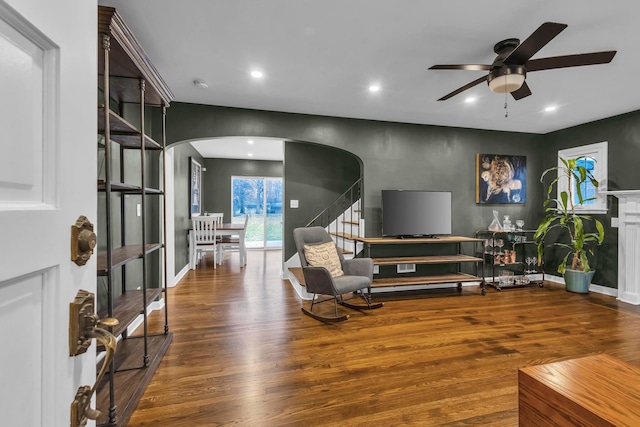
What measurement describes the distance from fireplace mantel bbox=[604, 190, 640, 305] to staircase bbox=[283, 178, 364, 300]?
343 centimetres

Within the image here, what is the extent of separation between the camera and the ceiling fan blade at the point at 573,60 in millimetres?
2102

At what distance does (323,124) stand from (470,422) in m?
3.74

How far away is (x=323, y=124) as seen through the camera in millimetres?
4523

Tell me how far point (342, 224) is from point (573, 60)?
13.0 ft

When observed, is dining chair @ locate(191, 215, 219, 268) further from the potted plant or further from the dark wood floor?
the potted plant

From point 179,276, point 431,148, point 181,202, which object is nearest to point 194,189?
point 181,202

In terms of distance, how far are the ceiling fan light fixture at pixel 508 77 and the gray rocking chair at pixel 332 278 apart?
2285mm

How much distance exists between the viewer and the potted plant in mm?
4520

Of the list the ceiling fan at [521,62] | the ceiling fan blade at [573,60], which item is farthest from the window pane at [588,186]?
the ceiling fan blade at [573,60]

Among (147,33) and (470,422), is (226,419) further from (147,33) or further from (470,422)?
(147,33)

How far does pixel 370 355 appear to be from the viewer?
265 centimetres

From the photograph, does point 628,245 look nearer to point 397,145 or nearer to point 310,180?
point 397,145

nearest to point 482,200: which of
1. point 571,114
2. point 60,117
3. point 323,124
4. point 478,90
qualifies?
point 571,114

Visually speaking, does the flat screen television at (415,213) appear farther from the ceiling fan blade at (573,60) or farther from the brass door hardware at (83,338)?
the brass door hardware at (83,338)
